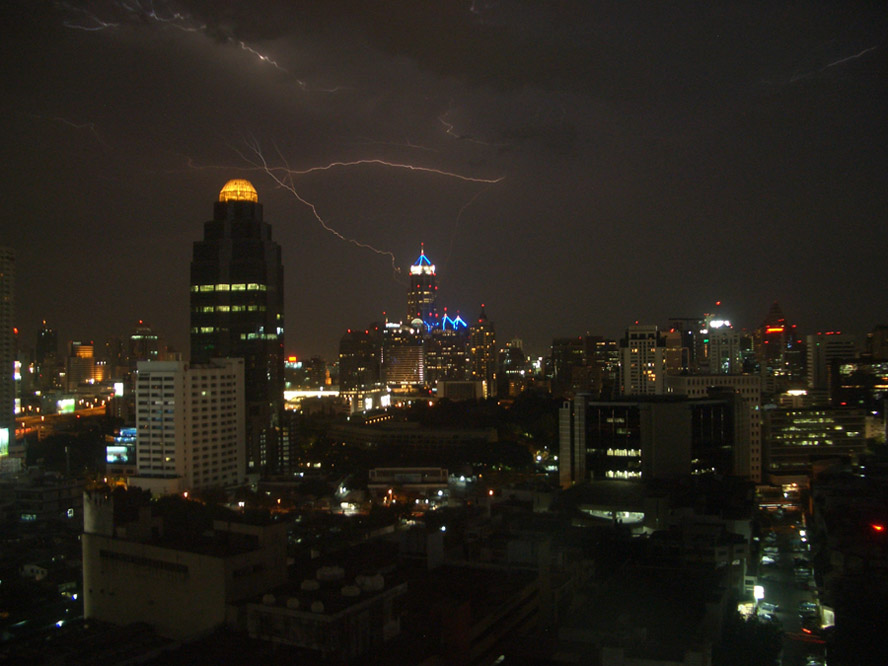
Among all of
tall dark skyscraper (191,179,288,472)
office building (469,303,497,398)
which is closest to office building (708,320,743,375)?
office building (469,303,497,398)

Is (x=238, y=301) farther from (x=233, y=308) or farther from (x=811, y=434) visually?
(x=811, y=434)

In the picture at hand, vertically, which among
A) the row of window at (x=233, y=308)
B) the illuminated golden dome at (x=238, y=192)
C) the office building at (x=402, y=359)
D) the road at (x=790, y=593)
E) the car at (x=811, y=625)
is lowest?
the road at (x=790, y=593)

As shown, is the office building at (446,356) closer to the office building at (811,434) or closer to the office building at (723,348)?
the office building at (723,348)

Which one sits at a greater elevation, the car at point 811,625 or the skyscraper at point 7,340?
the skyscraper at point 7,340

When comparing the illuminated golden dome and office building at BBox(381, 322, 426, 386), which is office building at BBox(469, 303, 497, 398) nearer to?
office building at BBox(381, 322, 426, 386)

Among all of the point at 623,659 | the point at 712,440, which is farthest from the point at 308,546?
the point at 712,440

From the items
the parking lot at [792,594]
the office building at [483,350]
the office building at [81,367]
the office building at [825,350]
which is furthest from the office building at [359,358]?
the parking lot at [792,594]
